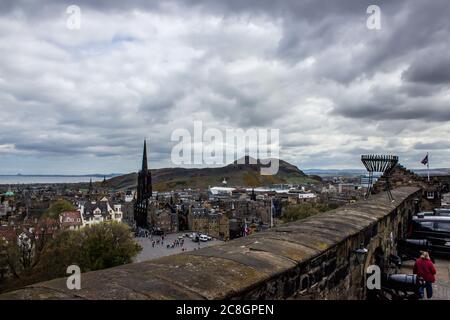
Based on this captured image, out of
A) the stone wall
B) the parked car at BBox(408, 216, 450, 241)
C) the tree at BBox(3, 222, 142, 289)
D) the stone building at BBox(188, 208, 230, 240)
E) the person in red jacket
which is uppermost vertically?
the stone wall

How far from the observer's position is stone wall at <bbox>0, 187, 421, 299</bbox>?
85.5 inches

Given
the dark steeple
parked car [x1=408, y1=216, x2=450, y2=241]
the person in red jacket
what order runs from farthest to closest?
the dark steeple < parked car [x1=408, y1=216, x2=450, y2=241] < the person in red jacket

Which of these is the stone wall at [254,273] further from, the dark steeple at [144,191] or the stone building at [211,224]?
the stone building at [211,224]

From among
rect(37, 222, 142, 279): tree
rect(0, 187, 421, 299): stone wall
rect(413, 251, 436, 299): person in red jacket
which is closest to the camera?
rect(0, 187, 421, 299): stone wall

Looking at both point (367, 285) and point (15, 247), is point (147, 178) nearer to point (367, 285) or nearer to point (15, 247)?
point (15, 247)

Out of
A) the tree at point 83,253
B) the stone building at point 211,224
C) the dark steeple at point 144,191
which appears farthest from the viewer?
the stone building at point 211,224

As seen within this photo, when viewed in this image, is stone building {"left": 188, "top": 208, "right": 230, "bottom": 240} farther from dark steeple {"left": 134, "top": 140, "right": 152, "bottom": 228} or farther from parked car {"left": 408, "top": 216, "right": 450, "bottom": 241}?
parked car {"left": 408, "top": 216, "right": 450, "bottom": 241}

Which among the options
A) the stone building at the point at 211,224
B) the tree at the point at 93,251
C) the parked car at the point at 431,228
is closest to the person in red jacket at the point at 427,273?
the parked car at the point at 431,228

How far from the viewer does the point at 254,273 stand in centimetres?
269

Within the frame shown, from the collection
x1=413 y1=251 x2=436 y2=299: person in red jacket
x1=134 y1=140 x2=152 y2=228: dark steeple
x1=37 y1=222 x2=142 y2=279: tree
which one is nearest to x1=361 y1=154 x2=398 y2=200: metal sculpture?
x1=413 y1=251 x2=436 y2=299: person in red jacket

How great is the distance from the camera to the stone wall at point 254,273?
2.17 m

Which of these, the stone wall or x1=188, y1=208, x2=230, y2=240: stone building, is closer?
the stone wall

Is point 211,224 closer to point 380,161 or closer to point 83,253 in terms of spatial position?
point 83,253
